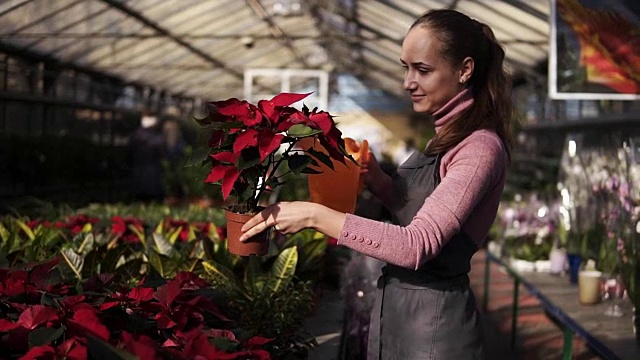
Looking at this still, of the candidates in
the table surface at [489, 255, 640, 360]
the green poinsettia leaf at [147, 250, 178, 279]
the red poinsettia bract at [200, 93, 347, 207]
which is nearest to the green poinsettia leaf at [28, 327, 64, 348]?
the red poinsettia bract at [200, 93, 347, 207]

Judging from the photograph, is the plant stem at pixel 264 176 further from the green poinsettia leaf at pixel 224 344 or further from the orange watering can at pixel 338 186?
the green poinsettia leaf at pixel 224 344

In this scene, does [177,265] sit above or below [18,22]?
below

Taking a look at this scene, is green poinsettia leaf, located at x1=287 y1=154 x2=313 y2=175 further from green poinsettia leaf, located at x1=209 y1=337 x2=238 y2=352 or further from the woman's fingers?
green poinsettia leaf, located at x1=209 y1=337 x2=238 y2=352

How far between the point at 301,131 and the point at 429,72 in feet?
1.01

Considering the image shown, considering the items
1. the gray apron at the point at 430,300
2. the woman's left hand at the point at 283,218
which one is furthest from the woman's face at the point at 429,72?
the woman's left hand at the point at 283,218

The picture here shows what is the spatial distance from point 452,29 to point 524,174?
28.5 feet

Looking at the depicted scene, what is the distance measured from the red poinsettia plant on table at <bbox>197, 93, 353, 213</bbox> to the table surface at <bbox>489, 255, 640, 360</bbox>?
1303 millimetres

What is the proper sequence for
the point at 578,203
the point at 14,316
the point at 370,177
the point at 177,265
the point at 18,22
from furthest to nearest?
the point at 18,22, the point at 578,203, the point at 177,265, the point at 370,177, the point at 14,316

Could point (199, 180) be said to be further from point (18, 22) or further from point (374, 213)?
point (18, 22)

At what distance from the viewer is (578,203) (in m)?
4.32

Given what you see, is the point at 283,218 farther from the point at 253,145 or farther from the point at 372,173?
the point at 372,173

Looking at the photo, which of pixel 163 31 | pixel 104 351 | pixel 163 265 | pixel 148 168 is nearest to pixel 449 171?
pixel 104 351

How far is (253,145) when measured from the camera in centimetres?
152

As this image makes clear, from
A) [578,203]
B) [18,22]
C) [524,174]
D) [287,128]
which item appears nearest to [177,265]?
[287,128]
